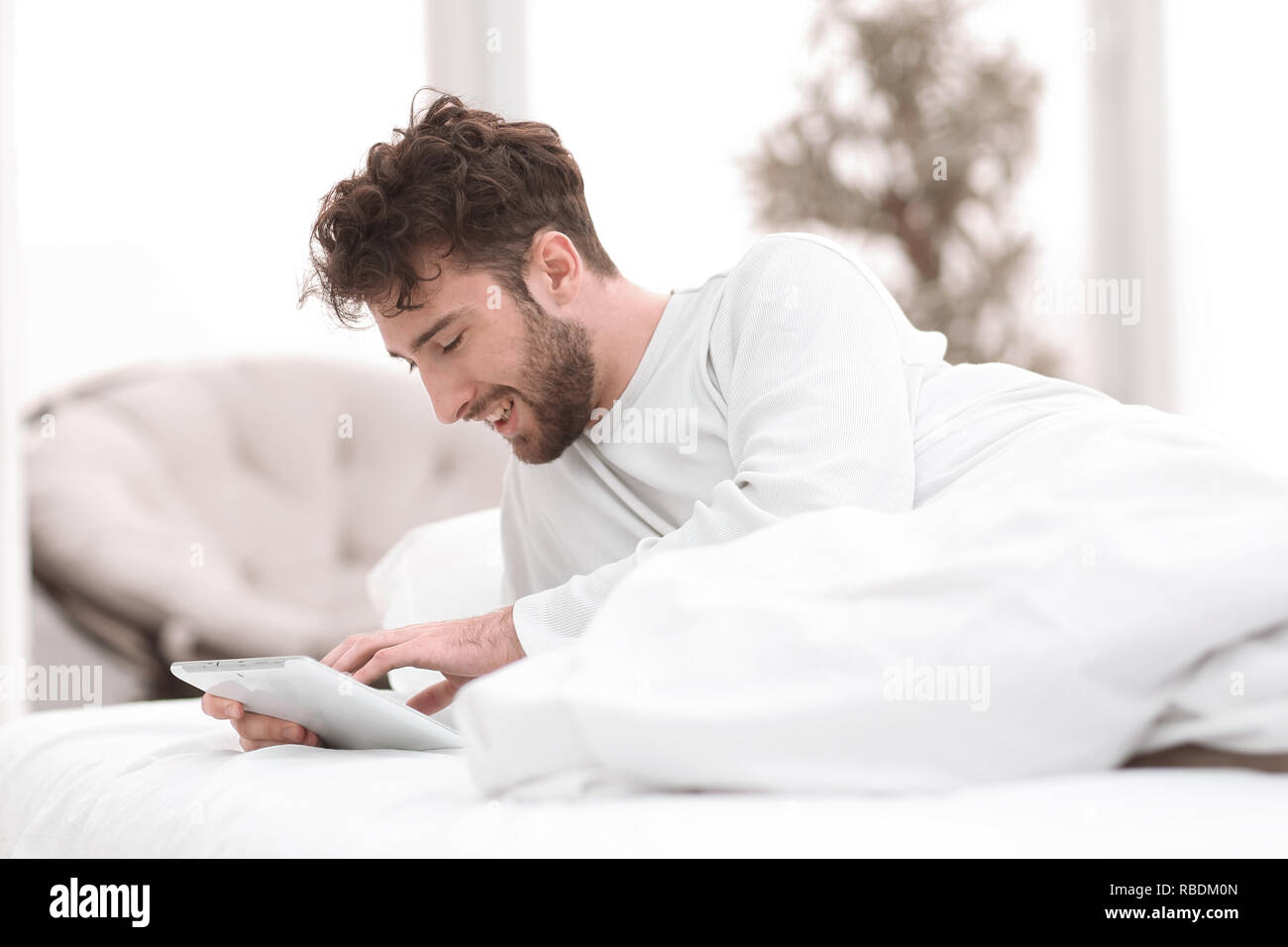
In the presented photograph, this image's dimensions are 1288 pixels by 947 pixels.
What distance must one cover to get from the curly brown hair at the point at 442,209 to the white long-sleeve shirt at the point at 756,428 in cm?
21

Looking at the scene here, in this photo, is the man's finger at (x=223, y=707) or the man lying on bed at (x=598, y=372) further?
the man lying on bed at (x=598, y=372)

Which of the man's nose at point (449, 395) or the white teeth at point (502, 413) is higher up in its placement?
the man's nose at point (449, 395)

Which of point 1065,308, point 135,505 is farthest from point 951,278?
point 135,505

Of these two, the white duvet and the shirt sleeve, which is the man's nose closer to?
the shirt sleeve

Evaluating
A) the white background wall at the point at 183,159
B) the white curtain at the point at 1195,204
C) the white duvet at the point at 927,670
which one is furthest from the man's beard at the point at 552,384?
the white curtain at the point at 1195,204

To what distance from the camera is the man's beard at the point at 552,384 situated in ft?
4.98

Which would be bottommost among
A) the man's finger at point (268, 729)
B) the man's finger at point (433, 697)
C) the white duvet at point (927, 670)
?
the man's finger at point (433, 697)

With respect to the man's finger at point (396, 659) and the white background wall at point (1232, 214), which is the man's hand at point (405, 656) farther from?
the white background wall at point (1232, 214)

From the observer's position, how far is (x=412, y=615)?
1.68 m

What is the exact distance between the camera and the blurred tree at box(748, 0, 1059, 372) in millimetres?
2996

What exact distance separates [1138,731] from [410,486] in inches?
78.5

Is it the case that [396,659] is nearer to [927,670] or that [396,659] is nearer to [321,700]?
[321,700]

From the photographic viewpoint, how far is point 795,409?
1.27 metres

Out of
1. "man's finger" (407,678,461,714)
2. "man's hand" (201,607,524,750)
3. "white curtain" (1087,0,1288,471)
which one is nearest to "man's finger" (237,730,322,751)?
"man's hand" (201,607,524,750)
